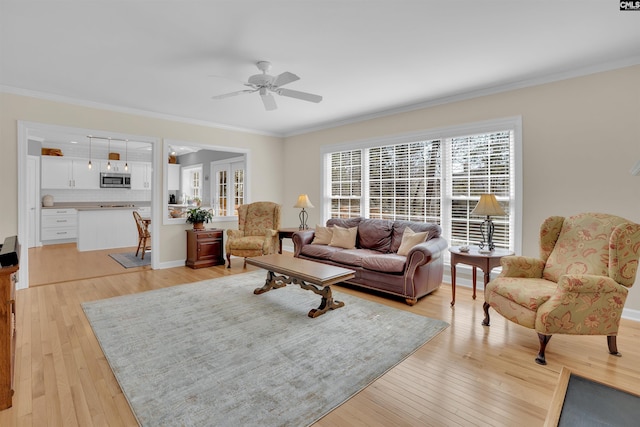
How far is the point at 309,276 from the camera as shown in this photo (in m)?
3.22

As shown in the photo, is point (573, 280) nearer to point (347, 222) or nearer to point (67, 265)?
point (347, 222)

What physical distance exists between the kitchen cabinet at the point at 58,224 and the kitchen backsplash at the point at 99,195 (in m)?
0.55

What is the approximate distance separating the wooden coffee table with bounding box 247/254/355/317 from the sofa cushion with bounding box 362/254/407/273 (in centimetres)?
53

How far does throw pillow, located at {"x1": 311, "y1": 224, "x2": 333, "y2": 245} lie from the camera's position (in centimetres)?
499

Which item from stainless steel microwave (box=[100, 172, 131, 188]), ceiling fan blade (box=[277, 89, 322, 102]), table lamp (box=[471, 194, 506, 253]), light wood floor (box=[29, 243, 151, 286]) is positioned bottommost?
light wood floor (box=[29, 243, 151, 286])

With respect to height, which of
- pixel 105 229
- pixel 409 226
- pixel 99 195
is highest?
pixel 99 195

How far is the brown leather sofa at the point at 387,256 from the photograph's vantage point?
3.60 m

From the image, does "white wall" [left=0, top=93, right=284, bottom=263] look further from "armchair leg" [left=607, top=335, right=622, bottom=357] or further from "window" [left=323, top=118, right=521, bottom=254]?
"armchair leg" [left=607, top=335, right=622, bottom=357]

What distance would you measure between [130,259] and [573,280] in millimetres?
6704

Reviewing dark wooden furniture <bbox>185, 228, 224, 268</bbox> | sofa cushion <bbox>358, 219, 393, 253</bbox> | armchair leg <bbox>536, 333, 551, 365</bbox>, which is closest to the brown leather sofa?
sofa cushion <bbox>358, 219, 393, 253</bbox>

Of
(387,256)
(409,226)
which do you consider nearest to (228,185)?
(409,226)

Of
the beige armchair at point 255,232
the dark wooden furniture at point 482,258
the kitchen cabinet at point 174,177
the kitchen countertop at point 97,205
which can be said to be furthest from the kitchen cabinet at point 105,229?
the dark wooden furniture at point 482,258

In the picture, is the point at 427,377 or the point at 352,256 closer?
the point at 427,377

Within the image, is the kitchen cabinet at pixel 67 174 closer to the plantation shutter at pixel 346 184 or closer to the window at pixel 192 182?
the window at pixel 192 182
